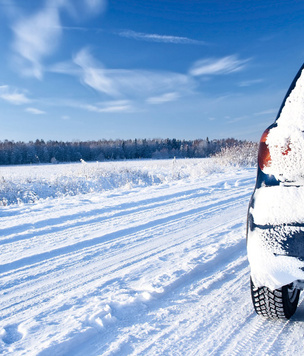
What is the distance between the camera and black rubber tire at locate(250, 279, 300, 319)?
1805 millimetres

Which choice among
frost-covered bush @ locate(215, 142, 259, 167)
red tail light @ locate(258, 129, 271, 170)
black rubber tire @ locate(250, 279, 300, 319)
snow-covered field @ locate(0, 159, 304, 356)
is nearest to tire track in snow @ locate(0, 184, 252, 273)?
snow-covered field @ locate(0, 159, 304, 356)

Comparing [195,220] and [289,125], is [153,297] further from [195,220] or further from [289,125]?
[195,220]

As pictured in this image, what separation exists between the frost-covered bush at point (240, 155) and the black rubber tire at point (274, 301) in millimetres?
17868

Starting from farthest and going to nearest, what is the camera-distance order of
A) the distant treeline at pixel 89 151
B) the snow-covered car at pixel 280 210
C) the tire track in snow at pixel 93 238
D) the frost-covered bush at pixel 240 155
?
1. the distant treeline at pixel 89 151
2. the frost-covered bush at pixel 240 155
3. the tire track in snow at pixel 93 238
4. the snow-covered car at pixel 280 210

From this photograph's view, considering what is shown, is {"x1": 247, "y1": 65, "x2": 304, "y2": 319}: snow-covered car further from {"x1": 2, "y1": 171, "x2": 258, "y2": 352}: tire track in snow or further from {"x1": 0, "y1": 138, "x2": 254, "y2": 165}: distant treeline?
{"x1": 0, "y1": 138, "x2": 254, "y2": 165}: distant treeline

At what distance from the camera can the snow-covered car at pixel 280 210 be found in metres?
1.56

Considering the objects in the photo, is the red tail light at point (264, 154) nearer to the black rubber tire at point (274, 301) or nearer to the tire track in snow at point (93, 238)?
the black rubber tire at point (274, 301)

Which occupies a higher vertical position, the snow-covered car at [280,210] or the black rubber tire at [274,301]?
the snow-covered car at [280,210]

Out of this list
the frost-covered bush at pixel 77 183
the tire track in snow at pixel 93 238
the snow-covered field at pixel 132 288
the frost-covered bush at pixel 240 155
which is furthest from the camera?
the frost-covered bush at pixel 240 155

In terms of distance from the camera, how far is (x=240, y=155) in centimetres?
2011

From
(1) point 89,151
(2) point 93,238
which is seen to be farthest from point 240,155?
(1) point 89,151

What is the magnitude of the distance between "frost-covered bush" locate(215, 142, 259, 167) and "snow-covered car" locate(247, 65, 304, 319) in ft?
58.9

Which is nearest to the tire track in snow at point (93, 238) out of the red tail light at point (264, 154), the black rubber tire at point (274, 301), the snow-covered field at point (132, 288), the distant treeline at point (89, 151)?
the snow-covered field at point (132, 288)

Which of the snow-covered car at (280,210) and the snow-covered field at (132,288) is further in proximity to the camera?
the snow-covered field at (132,288)
